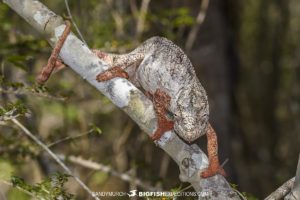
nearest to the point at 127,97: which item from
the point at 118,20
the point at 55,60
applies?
the point at 55,60

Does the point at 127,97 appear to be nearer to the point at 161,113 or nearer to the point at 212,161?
the point at 161,113

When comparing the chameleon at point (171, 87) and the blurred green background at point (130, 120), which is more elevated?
the blurred green background at point (130, 120)

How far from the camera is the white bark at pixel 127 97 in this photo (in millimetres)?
3248

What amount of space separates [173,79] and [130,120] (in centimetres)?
390

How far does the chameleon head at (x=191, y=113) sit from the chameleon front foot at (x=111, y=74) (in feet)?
1.38

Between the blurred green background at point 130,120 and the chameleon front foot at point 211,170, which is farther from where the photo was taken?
the blurred green background at point 130,120

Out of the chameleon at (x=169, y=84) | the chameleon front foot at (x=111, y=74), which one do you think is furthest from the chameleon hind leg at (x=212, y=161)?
the chameleon front foot at (x=111, y=74)

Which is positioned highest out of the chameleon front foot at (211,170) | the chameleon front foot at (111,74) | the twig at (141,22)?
the twig at (141,22)

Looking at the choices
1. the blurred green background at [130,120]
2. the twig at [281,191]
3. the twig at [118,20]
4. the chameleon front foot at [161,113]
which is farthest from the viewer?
the twig at [118,20]

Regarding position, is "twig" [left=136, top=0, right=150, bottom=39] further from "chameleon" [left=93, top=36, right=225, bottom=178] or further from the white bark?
the white bark

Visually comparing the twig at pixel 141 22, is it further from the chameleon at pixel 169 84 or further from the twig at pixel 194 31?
the chameleon at pixel 169 84

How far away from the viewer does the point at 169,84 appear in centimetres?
347

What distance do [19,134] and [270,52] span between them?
876 cm

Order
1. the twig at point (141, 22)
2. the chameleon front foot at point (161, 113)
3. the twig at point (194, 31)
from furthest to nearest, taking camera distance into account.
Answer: the twig at point (194, 31), the twig at point (141, 22), the chameleon front foot at point (161, 113)
